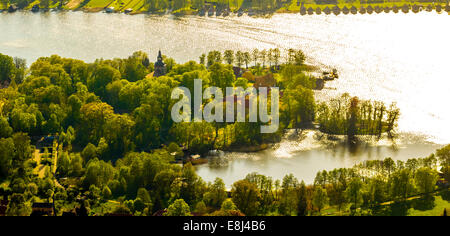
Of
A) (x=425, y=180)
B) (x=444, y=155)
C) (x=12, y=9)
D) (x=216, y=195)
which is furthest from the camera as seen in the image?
(x=12, y=9)

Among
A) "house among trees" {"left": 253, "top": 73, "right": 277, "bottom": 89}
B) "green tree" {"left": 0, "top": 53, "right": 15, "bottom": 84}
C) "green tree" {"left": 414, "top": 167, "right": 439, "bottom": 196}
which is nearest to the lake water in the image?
"house among trees" {"left": 253, "top": 73, "right": 277, "bottom": 89}

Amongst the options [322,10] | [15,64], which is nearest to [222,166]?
[15,64]

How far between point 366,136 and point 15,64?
57799mm

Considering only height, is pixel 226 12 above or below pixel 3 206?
above

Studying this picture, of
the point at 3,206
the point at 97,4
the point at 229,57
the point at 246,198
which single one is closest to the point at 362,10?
the point at 229,57

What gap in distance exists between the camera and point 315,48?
104m

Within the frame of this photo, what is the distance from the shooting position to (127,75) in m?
89.4

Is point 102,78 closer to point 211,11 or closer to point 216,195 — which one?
point 216,195

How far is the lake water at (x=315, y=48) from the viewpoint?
67.2 m

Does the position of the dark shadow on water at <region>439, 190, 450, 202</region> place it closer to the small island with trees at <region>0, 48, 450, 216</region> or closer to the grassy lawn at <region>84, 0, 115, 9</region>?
the small island with trees at <region>0, 48, 450, 216</region>

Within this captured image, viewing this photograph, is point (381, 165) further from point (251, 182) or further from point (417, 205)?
point (251, 182)

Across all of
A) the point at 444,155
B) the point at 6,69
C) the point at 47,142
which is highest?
the point at 6,69

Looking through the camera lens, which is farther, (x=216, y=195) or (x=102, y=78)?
(x=102, y=78)

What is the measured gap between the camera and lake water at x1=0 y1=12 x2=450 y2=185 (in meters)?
67.2
